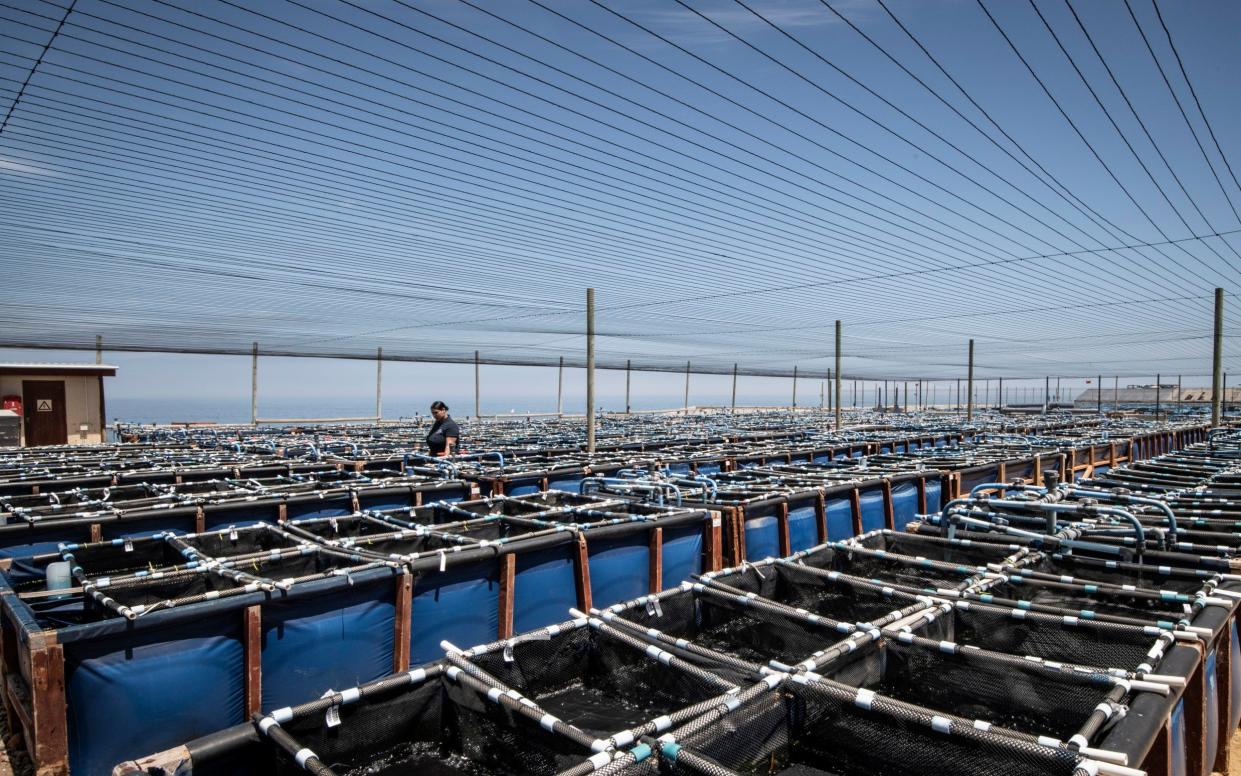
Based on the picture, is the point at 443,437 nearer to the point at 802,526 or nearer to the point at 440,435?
the point at 440,435

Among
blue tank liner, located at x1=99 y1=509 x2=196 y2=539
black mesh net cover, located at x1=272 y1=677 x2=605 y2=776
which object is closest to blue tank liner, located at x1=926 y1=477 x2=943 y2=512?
black mesh net cover, located at x1=272 y1=677 x2=605 y2=776

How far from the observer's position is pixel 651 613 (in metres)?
4.29

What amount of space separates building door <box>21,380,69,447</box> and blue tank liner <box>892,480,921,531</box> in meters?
24.2

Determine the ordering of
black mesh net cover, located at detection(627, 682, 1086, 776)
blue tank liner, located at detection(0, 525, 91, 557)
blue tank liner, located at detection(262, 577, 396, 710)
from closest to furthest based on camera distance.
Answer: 1. black mesh net cover, located at detection(627, 682, 1086, 776)
2. blue tank liner, located at detection(262, 577, 396, 710)
3. blue tank liner, located at detection(0, 525, 91, 557)

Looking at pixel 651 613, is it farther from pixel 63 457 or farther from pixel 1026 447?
pixel 63 457

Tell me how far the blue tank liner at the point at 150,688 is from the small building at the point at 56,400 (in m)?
21.7

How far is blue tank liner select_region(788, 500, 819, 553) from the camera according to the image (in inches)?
339

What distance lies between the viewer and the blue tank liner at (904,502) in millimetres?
10317

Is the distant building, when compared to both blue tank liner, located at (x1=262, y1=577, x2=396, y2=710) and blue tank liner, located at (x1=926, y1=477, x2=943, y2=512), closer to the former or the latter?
blue tank liner, located at (x1=926, y1=477, x2=943, y2=512)

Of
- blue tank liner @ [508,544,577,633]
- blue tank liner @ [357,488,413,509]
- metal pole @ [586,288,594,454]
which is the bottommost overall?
blue tank liner @ [508,544,577,633]

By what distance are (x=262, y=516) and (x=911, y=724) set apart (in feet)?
24.9

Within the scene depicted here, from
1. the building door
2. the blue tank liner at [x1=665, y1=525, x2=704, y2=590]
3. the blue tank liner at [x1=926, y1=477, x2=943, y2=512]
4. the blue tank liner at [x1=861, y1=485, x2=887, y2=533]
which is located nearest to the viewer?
the blue tank liner at [x1=665, y1=525, x2=704, y2=590]

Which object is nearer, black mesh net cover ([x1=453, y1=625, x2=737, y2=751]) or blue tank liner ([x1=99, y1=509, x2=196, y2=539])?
black mesh net cover ([x1=453, y1=625, x2=737, y2=751])

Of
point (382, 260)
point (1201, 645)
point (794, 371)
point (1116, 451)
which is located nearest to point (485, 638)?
point (1201, 645)
